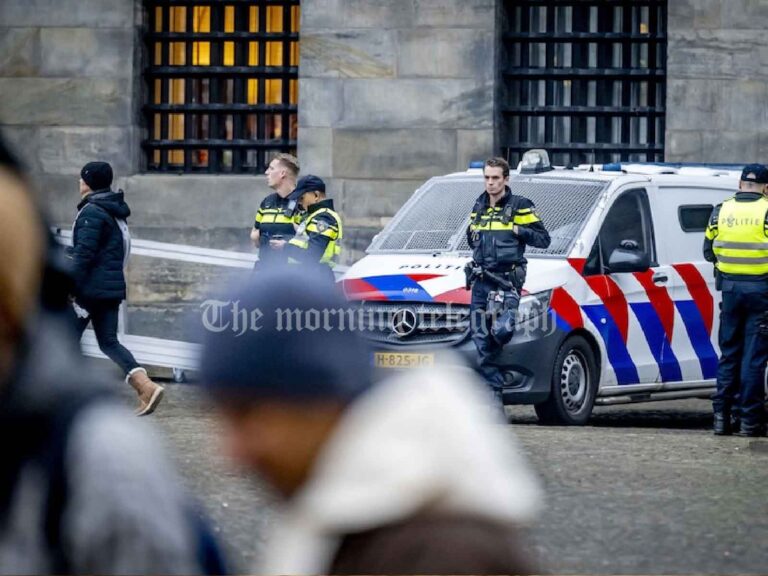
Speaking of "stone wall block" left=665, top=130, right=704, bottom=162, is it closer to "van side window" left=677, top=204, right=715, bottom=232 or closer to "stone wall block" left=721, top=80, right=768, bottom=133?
"stone wall block" left=721, top=80, right=768, bottom=133

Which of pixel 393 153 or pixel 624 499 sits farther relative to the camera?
pixel 393 153

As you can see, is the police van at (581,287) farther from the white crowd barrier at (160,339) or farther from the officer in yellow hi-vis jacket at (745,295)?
the white crowd barrier at (160,339)

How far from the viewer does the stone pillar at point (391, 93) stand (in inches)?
716

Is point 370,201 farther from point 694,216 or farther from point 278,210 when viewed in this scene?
point 694,216

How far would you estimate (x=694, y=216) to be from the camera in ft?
42.9

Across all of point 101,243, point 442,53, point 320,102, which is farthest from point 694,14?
point 101,243

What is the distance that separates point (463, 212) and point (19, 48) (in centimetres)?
745

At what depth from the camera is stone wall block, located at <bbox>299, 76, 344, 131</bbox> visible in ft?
60.3

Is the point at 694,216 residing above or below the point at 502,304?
above

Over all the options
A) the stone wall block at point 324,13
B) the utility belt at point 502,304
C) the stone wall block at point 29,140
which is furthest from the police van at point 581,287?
the stone wall block at point 29,140

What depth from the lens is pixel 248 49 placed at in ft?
63.4

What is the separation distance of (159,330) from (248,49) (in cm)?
357

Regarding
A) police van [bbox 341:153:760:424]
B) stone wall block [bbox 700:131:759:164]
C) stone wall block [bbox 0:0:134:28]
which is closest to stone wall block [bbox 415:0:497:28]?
stone wall block [bbox 700:131:759:164]

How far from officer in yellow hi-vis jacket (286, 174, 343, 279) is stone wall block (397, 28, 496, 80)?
5.59 m
